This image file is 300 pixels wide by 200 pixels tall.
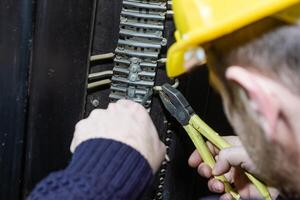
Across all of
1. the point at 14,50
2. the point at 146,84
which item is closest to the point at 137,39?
the point at 146,84

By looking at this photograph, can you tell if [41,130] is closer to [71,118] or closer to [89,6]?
[71,118]

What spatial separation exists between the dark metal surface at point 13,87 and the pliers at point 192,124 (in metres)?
0.24

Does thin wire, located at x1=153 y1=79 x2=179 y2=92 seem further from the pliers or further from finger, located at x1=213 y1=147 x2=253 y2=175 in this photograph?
finger, located at x1=213 y1=147 x2=253 y2=175

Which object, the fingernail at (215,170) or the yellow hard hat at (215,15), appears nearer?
the yellow hard hat at (215,15)

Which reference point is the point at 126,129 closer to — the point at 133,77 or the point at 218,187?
the point at 133,77

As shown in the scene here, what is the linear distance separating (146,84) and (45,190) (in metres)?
0.27

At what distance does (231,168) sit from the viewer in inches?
41.1

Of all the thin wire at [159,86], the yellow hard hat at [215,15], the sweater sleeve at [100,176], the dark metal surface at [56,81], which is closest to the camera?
the yellow hard hat at [215,15]

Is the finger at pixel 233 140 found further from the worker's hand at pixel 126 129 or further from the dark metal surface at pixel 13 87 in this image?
the dark metal surface at pixel 13 87

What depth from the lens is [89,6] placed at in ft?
3.03

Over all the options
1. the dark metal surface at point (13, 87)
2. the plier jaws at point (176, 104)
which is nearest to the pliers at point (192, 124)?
the plier jaws at point (176, 104)

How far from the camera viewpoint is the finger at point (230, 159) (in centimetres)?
98

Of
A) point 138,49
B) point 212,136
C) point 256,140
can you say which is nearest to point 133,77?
point 138,49

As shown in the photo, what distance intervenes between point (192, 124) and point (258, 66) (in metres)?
0.32
